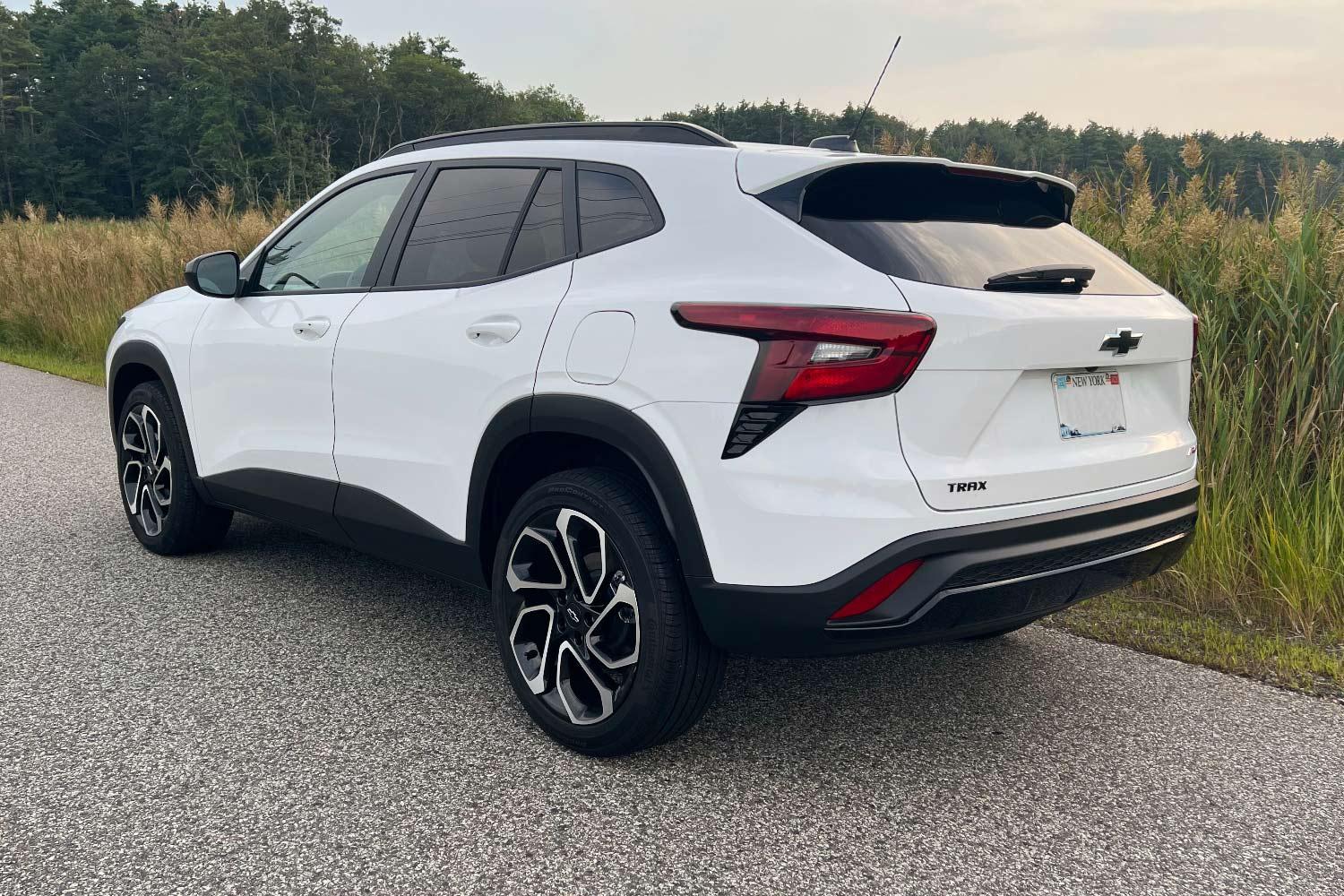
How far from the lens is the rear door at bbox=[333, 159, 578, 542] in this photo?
3.18 metres

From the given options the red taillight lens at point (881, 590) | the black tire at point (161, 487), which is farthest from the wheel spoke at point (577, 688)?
the black tire at point (161, 487)

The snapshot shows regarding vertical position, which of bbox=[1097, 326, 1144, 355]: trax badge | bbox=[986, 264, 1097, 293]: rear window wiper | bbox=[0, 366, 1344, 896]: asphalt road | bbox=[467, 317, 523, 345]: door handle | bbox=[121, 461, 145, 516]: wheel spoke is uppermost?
bbox=[986, 264, 1097, 293]: rear window wiper

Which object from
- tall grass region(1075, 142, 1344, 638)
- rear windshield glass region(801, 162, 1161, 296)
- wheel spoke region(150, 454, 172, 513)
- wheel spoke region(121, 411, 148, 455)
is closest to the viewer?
rear windshield glass region(801, 162, 1161, 296)

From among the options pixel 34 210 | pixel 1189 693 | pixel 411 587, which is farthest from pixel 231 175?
pixel 1189 693

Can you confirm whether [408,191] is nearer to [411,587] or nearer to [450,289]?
[450,289]

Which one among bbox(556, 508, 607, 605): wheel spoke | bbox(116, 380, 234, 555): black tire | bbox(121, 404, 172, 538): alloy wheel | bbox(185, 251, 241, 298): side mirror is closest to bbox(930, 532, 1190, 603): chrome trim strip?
bbox(556, 508, 607, 605): wheel spoke

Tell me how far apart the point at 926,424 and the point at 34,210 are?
18971 mm

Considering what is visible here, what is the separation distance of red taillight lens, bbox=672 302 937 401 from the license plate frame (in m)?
0.49

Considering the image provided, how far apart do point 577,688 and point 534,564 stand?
391 mm

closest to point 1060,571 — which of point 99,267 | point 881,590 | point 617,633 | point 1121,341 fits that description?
point 881,590

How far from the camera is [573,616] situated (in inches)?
122

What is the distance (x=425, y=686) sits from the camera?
11.7ft

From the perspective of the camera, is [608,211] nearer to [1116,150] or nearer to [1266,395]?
[1266,395]

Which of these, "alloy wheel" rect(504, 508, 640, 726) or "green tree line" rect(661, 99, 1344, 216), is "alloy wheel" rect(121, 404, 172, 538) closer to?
"alloy wheel" rect(504, 508, 640, 726)
